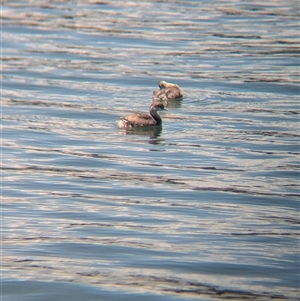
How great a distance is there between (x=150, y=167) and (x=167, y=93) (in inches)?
161

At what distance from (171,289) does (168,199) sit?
113 inches

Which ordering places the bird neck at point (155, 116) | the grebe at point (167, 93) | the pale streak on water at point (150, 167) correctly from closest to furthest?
the pale streak on water at point (150, 167), the bird neck at point (155, 116), the grebe at point (167, 93)

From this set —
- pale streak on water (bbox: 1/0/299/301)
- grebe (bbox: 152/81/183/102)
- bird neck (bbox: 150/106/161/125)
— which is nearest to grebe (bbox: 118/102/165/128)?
bird neck (bbox: 150/106/161/125)

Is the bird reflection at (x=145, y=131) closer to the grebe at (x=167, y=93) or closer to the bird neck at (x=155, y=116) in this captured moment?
the bird neck at (x=155, y=116)

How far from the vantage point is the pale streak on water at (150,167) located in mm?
8695

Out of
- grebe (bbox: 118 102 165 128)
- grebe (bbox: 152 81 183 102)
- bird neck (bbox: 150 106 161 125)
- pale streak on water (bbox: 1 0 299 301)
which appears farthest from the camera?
grebe (bbox: 152 81 183 102)

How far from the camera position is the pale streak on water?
8.70 meters

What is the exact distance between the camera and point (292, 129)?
14578 mm

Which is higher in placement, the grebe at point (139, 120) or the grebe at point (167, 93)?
the grebe at point (167, 93)

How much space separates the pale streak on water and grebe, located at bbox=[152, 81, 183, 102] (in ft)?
0.70

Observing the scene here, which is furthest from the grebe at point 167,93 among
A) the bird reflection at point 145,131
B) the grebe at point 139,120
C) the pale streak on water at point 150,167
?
the bird reflection at point 145,131

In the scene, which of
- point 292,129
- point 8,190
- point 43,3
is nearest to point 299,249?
point 8,190

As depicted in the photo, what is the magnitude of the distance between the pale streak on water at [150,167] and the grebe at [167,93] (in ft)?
0.70

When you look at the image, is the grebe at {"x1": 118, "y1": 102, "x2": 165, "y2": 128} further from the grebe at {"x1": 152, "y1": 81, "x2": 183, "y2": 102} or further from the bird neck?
the grebe at {"x1": 152, "y1": 81, "x2": 183, "y2": 102}
